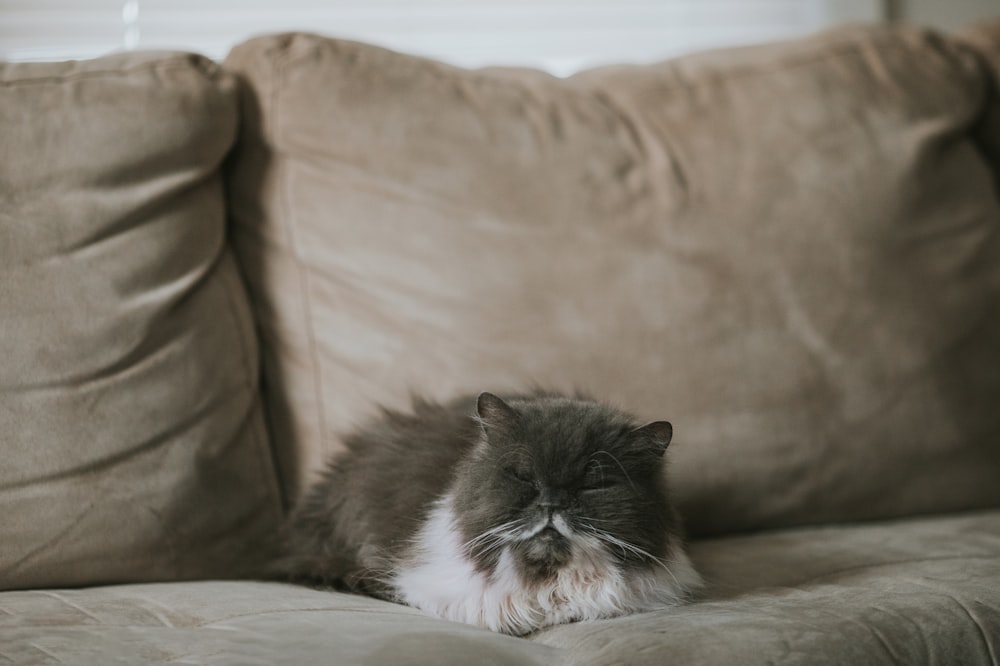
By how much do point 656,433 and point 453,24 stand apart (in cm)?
146

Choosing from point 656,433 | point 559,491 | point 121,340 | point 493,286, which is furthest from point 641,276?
point 121,340

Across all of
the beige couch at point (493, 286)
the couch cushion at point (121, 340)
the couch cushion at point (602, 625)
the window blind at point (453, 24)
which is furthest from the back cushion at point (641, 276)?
the window blind at point (453, 24)

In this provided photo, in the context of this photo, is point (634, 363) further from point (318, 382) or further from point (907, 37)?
point (907, 37)

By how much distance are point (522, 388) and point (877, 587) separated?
24.5 inches

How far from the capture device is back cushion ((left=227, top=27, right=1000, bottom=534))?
5.28ft

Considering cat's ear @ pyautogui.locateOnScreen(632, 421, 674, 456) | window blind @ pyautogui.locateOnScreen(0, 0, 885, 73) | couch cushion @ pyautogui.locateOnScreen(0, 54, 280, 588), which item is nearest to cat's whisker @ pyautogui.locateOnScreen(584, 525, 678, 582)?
cat's ear @ pyautogui.locateOnScreen(632, 421, 674, 456)

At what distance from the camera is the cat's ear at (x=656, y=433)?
1.21m

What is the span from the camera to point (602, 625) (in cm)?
112

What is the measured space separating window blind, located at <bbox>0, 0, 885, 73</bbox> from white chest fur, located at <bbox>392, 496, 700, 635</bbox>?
1.46 metres

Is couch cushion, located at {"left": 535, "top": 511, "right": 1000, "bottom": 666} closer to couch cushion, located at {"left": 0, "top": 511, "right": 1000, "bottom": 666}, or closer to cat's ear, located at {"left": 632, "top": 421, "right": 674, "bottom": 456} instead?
couch cushion, located at {"left": 0, "top": 511, "right": 1000, "bottom": 666}

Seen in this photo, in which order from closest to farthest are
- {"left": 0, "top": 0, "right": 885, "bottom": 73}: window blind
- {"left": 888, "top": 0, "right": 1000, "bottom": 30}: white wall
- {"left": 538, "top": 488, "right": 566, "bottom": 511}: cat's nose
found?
{"left": 538, "top": 488, "right": 566, "bottom": 511}: cat's nose, {"left": 0, "top": 0, "right": 885, "bottom": 73}: window blind, {"left": 888, "top": 0, "right": 1000, "bottom": 30}: white wall

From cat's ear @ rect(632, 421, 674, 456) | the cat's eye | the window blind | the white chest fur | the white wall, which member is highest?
the white wall

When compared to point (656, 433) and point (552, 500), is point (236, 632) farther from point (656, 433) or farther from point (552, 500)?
point (656, 433)

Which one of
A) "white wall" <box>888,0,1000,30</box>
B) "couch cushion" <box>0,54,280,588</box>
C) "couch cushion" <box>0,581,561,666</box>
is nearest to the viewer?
"couch cushion" <box>0,581,561,666</box>
